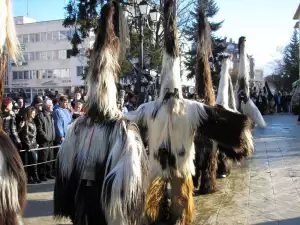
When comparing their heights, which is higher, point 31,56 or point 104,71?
point 31,56

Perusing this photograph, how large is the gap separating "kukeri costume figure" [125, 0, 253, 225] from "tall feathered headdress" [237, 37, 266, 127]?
428 centimetres

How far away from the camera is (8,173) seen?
2.33 m

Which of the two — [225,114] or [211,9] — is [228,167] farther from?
[211,9]

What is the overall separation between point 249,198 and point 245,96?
11.4 ft

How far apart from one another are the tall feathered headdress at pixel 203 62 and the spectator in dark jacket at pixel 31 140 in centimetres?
376

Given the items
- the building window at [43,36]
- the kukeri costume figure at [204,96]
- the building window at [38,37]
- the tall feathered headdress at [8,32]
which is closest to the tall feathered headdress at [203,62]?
the kukeri costume figure at [204,96]

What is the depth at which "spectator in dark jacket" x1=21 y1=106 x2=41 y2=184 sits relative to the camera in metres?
7.90

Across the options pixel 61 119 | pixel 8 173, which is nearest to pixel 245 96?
pixel 61 119

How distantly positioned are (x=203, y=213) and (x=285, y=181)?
252cm

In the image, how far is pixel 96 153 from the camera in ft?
10.4

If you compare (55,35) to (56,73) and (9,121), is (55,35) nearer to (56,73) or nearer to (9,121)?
(56,73)

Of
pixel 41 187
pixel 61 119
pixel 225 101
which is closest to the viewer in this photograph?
pixel 225 101

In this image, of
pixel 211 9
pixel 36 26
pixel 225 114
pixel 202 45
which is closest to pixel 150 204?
pixel 225 114

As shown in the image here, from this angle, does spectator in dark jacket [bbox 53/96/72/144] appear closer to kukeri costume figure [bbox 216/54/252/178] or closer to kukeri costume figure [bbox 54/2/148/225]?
kukeri costume figure [bbox 216/54/252/178]
